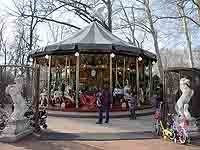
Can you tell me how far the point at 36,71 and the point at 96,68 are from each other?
1012cm

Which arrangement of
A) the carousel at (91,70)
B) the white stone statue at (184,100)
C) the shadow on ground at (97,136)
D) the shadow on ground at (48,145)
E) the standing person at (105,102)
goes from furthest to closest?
1. the carousel at (91,70)
2. the standing person at (105,102)
3. the white stone statue at (184,100)
4. the shadow on ground at (97,136)
5. the shadow on ground at (48,145)

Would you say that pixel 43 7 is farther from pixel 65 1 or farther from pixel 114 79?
pixel 114 79

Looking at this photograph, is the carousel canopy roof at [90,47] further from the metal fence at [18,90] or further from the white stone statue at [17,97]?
the white stone statue at [17,97]

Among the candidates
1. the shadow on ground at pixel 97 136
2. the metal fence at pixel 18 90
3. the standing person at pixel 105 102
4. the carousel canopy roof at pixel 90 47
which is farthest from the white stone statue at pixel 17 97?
the carousel canopy roof at pixel 90 47

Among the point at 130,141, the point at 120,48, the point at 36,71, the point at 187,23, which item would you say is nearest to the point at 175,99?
the point at 130,141

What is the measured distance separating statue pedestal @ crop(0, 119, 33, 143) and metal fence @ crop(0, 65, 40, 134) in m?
0.33

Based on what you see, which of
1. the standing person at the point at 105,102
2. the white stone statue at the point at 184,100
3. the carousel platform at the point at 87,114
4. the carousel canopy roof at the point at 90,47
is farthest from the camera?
the carousel canopy roof at the point at 90,47

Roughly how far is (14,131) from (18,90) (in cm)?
140

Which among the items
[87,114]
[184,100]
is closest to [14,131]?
[184,100]

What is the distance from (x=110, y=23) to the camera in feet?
105

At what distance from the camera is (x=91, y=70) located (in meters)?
20.9

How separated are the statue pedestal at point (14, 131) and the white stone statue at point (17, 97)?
0.21 meters

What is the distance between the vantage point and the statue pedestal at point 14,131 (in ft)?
31.0

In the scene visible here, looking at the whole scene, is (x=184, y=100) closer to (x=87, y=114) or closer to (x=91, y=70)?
(x=87, y=114)
